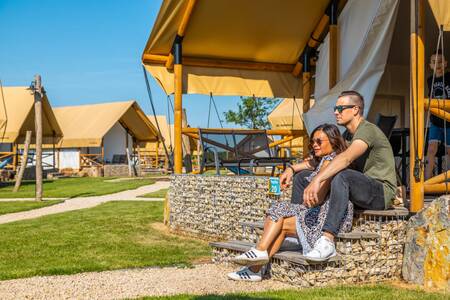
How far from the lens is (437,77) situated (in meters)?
6.14

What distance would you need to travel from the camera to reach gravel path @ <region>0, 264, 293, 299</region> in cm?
443

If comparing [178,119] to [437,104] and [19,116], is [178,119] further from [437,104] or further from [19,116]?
[19,116]

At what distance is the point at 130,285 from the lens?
471 cm

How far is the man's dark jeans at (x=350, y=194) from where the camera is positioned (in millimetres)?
4406

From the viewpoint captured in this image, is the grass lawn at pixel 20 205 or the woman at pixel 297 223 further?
the grass lawn at pixel 20 205

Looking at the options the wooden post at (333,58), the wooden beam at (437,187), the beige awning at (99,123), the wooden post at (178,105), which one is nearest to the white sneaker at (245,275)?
A: the wooden beam at (437,187)

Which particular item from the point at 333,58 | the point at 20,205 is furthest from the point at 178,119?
the point at 20,205

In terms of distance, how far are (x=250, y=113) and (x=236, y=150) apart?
63.2ft

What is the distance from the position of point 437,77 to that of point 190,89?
12.9ft

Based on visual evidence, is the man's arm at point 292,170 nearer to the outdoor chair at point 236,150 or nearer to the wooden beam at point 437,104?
the wooden beam at point 437,104

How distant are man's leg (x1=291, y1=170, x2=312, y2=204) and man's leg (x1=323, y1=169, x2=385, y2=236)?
50 centimetres

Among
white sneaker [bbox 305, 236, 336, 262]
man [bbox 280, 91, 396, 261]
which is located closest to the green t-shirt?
man [bbox 280, 91, 396, 261]

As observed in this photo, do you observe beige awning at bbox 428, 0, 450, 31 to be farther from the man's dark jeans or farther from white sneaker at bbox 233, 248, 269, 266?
white sneaker at bbox 233, 248, 269, 266

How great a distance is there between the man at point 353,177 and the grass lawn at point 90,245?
5.49 ft
